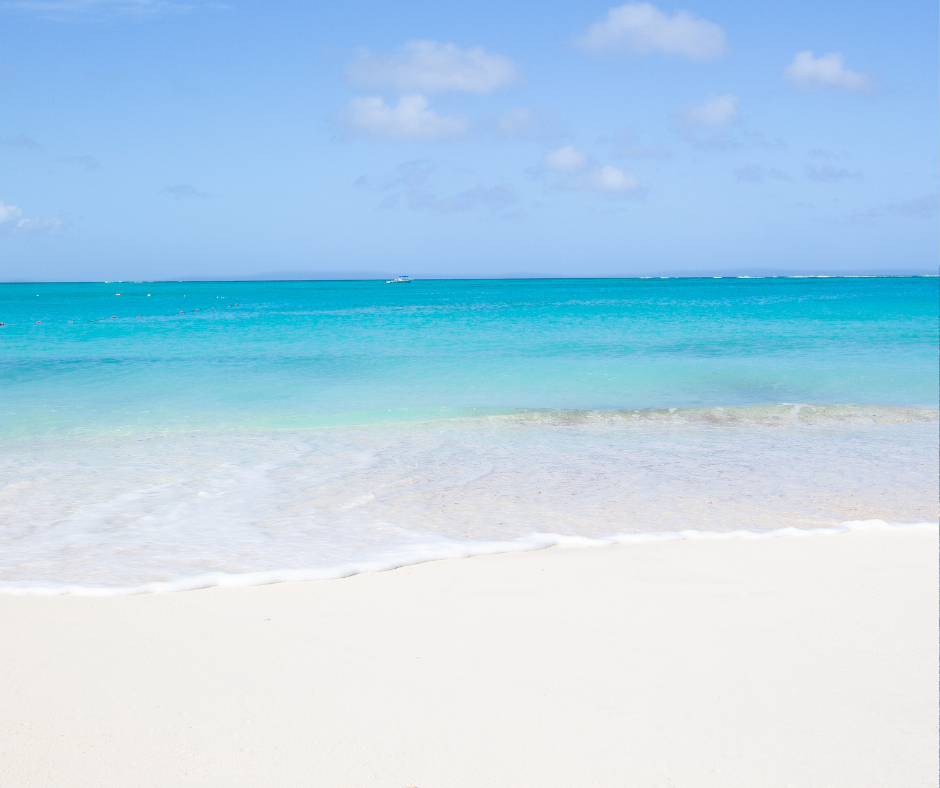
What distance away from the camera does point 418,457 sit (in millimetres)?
8320

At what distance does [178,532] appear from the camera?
18.5ft

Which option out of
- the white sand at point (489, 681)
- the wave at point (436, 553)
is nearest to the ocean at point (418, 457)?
the wave at point (436, 553)

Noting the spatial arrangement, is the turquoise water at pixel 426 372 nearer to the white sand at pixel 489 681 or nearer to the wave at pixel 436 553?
the wave at pixel 436 553

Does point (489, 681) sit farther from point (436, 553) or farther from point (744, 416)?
point (744, 416)

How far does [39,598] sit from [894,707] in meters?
4.38

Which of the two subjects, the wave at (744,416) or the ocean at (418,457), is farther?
the wave at (744,416)

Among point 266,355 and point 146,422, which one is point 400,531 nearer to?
point 146,422

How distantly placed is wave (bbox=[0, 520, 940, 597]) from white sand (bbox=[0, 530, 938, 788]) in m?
0.11

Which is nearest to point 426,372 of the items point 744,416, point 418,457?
point 744,416

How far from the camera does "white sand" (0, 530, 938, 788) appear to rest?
2.82m

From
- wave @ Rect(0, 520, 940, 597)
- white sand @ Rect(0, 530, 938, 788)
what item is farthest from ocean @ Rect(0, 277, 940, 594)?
white sand @ Rect(0, 530, 938, 788)

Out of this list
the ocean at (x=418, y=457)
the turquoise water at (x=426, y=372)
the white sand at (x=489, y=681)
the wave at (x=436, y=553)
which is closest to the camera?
the white sand at (x=489, y=681)

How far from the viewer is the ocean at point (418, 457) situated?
541 cm

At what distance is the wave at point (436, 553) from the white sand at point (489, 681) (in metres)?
0.11
